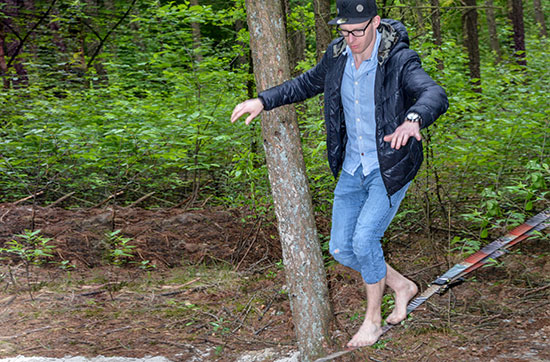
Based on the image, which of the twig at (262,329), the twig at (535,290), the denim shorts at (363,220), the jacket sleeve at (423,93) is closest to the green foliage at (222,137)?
the twig at (535,290)

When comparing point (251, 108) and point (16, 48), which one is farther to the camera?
point (16, 48)

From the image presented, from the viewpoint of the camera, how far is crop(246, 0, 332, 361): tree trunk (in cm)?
363

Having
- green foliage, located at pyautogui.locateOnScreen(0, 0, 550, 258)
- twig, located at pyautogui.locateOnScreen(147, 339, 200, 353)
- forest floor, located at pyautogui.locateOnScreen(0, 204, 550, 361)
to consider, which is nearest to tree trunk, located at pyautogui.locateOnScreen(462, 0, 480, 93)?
green foliage, located at pyautogui.locateOnScreen(0, 0, 550, 258)

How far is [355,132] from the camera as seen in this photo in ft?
11.6

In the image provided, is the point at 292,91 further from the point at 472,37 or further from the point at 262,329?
the point at 472,37

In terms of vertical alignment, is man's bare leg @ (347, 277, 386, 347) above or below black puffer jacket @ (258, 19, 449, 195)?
below

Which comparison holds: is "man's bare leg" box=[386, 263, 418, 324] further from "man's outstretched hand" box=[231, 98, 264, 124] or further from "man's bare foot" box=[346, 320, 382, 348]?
"man's outstretched hand" box=[231, 98, 264, 124]

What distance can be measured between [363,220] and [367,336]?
94 cm

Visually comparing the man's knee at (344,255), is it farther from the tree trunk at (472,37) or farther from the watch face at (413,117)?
the tree trunk at (472,37)

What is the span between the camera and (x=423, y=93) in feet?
9.71

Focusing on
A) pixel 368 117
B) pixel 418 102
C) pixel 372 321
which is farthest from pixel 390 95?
pixel 372 321

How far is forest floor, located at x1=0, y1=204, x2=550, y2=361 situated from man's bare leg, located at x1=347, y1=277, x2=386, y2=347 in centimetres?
28

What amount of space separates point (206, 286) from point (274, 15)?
3567 mm

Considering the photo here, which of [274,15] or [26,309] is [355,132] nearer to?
[274,15]
